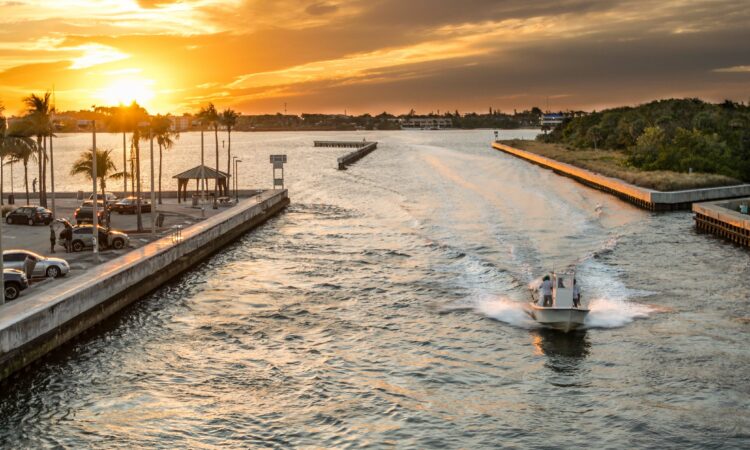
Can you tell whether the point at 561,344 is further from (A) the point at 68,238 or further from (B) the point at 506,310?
(A) the point at 68,238

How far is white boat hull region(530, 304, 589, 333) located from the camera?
120 ft

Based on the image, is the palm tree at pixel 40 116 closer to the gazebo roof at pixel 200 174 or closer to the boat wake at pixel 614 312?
the gazebo roof at pixel 200 174

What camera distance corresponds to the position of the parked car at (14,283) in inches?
1382

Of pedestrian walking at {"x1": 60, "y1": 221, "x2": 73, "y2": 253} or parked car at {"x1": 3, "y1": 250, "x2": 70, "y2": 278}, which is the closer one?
parked car at {"x1": 3, "y1": 250, "x2": 70, "y2": 278}

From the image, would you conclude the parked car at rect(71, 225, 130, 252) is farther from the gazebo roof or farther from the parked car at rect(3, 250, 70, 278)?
the gazebo roof

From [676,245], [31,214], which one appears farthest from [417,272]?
[31,214]

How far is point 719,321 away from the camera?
1500 inches

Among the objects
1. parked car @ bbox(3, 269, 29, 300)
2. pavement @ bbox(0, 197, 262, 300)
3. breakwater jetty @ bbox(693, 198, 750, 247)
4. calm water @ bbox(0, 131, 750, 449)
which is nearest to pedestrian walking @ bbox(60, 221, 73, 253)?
pavement @ bbox(0, 197, 262, 300)

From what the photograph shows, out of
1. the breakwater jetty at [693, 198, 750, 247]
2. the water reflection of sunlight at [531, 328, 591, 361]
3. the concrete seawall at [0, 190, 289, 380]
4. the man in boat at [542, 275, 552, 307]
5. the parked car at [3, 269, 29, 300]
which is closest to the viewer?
the concrete seawall at [0, 190, 289, 380]

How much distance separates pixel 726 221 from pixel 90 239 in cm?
4752

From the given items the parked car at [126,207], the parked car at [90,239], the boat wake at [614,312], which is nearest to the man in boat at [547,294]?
the boat wake at [614,312]

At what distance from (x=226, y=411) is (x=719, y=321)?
23.9 m

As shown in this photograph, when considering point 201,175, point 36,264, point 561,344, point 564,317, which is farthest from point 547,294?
point 201,175

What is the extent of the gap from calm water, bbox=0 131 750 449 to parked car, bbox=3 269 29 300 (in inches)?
157
